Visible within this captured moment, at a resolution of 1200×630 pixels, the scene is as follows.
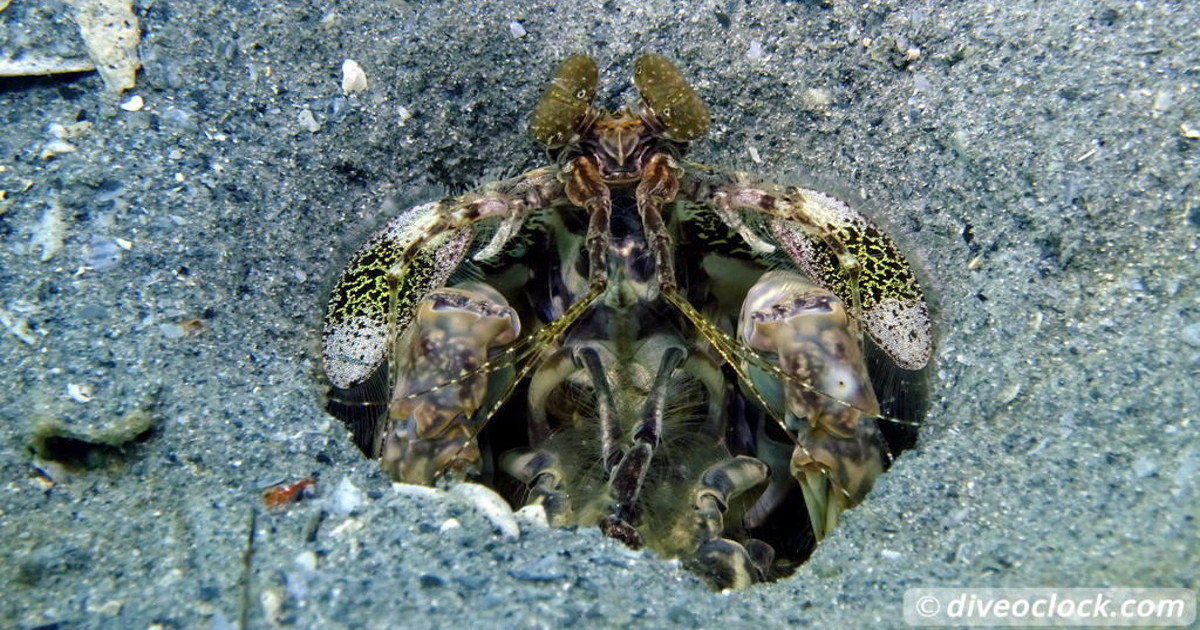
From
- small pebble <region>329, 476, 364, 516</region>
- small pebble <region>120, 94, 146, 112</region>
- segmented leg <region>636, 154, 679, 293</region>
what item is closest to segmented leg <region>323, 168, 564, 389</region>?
segmented leg <region>636, 154, 679, 293</region>

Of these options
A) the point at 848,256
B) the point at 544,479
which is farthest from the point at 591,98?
the point at 544,479

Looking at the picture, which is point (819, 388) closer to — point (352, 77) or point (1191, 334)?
point (1191, 334)

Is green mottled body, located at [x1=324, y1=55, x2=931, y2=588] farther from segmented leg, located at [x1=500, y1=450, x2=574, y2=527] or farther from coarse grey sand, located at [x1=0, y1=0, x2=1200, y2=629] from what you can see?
coarse grey sand, located at [x1=0, y1=0, x2=1200, y2=629]

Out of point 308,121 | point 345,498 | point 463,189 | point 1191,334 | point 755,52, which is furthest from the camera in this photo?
point 463,189

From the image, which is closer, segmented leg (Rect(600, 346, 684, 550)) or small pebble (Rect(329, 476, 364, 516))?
small pebble (Rect(329, 476, 364, 516))

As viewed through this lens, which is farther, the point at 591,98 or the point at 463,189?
the point at 463,189
